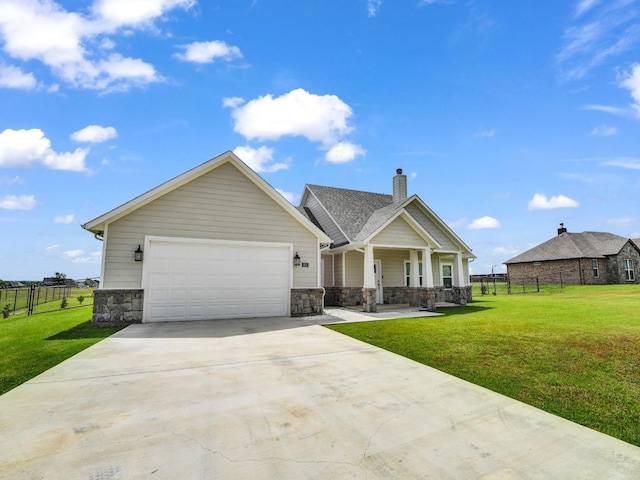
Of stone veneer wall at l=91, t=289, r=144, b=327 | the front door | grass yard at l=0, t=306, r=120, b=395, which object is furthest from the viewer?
the front door

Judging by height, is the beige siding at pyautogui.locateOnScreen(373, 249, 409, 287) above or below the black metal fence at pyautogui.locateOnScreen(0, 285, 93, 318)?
above

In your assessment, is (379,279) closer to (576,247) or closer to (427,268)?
(427,268)

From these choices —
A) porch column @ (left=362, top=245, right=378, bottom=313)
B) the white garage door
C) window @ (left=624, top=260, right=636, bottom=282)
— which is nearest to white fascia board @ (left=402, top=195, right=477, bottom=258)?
porch column @ (left=362, top=245, right=378, bottom=313)

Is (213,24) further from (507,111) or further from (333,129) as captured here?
(507,111)

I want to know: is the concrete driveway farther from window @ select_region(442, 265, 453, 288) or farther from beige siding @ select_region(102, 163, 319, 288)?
window @ select_region(442, 265, 453, 288)

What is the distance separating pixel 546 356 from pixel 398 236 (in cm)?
810

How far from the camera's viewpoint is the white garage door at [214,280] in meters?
9.58

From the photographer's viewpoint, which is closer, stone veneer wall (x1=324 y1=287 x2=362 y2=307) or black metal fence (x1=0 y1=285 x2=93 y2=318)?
stone veneer wall (x1=324 y1=287 x2=362 y2=307)

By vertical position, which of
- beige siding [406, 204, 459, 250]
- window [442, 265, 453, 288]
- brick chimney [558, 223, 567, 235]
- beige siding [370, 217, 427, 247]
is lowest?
window [442, 265, 453, 288]

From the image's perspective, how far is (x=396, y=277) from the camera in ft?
53.9

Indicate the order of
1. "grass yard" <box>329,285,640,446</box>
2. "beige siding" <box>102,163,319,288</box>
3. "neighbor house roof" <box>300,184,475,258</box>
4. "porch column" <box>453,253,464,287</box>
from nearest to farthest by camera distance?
"grass yard" <box>329,285,640,446</box> < "beige siding" <box>102,163,319,288</box> < "neighbor house roof" <box>300,184,475,258</box> < "porch column" <box>453,253,464,287</box>

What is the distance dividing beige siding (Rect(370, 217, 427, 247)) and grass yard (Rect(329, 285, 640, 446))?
13.1 ft

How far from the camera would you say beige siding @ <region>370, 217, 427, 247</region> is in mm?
12846

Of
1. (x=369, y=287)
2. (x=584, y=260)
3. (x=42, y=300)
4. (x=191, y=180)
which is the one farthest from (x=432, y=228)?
(x=42, y=300)
